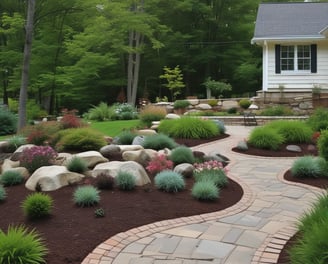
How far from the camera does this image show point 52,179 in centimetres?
609

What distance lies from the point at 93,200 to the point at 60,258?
1.44 metres

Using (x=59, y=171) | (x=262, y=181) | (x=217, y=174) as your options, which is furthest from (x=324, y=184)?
(x=59, y=171)

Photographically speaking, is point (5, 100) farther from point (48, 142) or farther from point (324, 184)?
point (324, 184)

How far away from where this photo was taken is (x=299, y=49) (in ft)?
60.6

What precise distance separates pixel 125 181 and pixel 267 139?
503 centimetres

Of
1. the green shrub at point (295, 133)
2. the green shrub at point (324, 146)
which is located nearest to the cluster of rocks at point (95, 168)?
the green shrub at point (324, 146)

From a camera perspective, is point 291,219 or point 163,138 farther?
point 163,138

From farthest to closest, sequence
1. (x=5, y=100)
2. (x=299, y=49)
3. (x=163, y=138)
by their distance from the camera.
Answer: (x=5, y=100) → (x=299, y=49) → (x=163, y=138)

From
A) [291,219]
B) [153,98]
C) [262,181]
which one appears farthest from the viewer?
[153,98]

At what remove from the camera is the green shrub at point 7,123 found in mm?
16142

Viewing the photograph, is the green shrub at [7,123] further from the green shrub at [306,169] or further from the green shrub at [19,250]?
A: the green shrub at [19,250]

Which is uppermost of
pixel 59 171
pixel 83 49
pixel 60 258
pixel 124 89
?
pixel 83 49

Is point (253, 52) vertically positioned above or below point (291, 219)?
above

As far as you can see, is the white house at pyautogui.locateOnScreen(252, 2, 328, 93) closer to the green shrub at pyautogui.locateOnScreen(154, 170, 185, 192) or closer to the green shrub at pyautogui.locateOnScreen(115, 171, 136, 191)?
the green shrub at pyautogui.locateOnScreen(154, 170, 185, 192)
